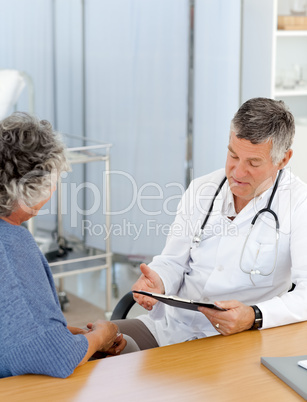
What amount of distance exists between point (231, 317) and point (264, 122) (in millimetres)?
555

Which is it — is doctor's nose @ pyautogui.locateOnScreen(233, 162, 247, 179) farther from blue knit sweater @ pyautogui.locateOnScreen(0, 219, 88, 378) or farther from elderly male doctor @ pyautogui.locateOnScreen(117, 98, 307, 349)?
blue knit sweater @ pyautogui.locateOnScreen(0, 219, 88, 378)

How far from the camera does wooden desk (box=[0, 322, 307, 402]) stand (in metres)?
1.29

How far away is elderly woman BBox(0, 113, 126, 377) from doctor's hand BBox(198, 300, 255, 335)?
352 mm

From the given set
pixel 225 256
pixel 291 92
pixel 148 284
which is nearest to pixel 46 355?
pixel 148 284

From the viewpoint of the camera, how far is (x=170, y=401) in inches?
50.3

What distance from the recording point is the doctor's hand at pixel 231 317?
5.27 ft

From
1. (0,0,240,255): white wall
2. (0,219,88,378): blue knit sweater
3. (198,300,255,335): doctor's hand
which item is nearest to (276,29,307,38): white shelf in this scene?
(0,0,240,255): white wall

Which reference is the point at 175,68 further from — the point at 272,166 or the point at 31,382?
the point at 31,382

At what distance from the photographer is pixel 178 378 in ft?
4.50

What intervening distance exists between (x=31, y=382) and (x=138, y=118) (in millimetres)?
2439

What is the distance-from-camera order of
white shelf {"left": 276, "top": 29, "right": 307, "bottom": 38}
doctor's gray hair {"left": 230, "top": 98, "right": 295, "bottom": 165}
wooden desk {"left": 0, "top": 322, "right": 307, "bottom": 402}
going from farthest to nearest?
white shelf {"left": 276, "top": 29, "right": 307, "bottom": 38}
doctor's gray hair {"left": 230, "top": 98, "right": 295, "bottom": 165}
wooden desk {"left": 0, "top": 322, "right": 307, "bottom": 402}

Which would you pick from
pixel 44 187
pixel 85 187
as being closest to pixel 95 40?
pixel 85 187

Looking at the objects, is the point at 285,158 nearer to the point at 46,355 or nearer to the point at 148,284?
the point at 148,284

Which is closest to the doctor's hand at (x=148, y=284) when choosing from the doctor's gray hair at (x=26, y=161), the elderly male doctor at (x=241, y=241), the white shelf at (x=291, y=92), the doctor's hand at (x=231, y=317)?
the elderly male doctor at (x=241, y=241)
